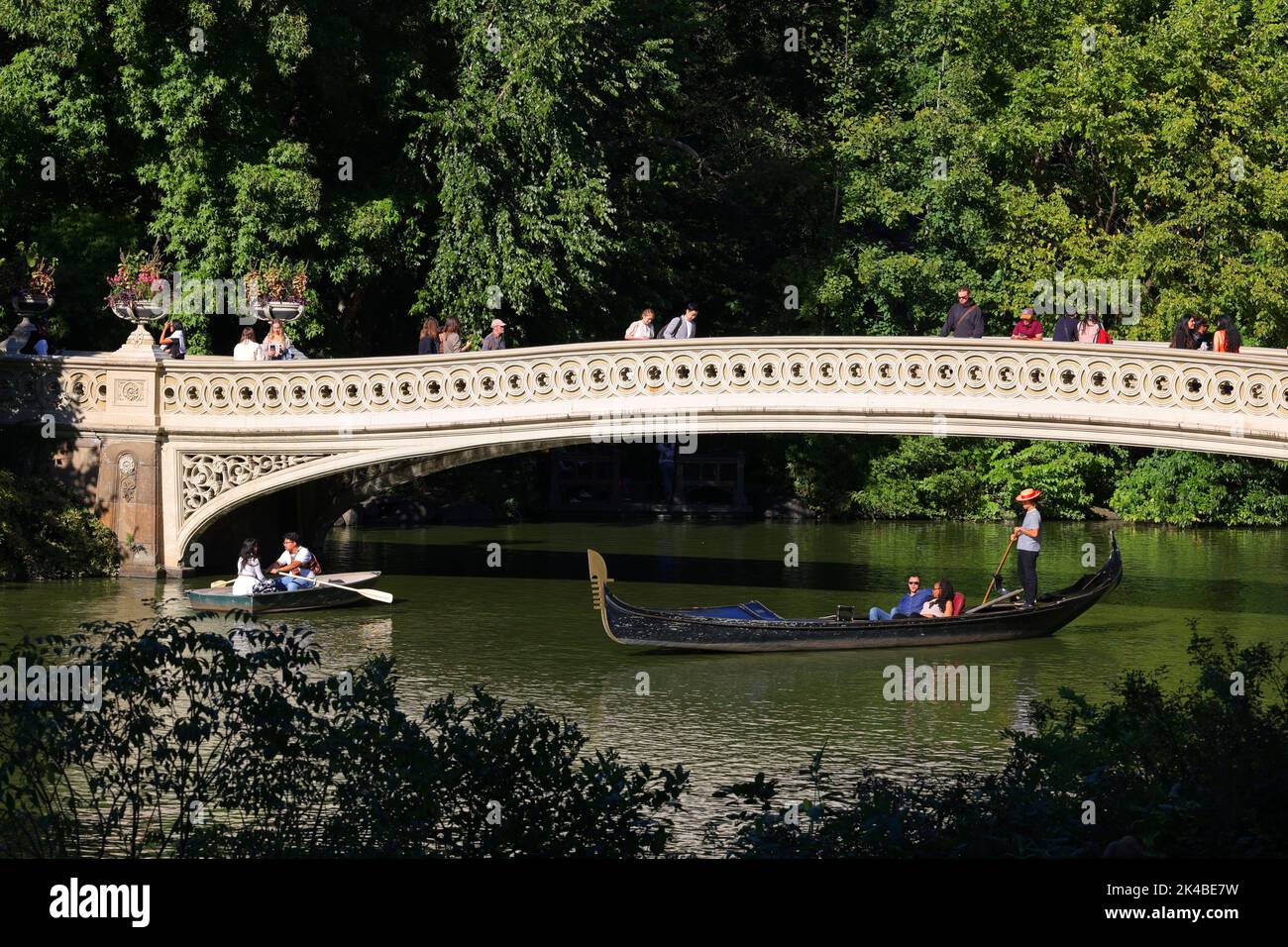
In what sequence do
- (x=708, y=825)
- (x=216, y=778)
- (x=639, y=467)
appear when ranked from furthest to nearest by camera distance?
(x=639, y=467) < (x=708, y=825) < (x=216, y=778)

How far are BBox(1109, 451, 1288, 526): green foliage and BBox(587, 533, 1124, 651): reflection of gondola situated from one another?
12655mm

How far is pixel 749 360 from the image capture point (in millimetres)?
23828

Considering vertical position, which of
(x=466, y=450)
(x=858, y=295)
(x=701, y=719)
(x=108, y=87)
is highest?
(x=108, y=87)

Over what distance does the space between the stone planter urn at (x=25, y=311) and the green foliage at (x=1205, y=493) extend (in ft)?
58.8

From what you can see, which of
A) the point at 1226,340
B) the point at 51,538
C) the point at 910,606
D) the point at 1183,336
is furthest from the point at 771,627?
the point at 51,538

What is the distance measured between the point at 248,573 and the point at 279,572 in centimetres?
67

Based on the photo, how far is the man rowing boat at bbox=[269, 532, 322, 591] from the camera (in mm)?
23984

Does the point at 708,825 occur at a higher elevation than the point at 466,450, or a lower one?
lower

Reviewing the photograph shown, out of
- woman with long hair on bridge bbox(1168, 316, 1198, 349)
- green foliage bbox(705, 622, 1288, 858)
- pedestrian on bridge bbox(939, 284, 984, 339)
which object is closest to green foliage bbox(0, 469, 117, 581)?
pedestrian on bridge bbox(939, 284, 984, 339)

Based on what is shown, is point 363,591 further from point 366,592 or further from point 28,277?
point 28,277

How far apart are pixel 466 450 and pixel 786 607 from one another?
172 inches
